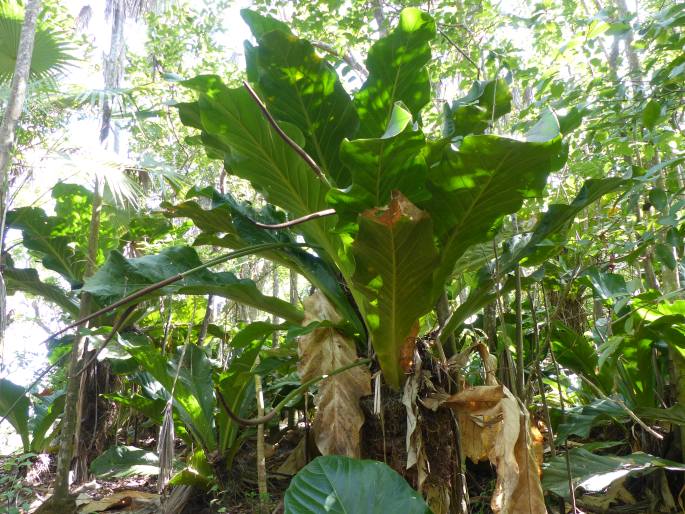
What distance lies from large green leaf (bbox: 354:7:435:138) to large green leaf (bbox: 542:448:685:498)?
150 centimetres

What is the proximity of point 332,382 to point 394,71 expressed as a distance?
1.28 meters

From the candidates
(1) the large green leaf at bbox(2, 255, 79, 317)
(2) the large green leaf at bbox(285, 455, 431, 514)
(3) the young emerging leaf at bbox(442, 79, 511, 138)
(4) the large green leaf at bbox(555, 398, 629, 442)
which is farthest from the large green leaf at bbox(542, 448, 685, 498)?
(1) the large green leaf at bbox(2, 255, 79, 317)

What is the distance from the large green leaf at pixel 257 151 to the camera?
6.35ft

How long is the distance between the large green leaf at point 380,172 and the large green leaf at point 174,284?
2.60 ft

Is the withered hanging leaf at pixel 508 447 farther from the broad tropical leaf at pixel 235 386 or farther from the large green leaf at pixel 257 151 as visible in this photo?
the broad tropical leaf at pixel 235 386

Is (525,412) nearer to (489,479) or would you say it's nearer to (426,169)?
(426,169)

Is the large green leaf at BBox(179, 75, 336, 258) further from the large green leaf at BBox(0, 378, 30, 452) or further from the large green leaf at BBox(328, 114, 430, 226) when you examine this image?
the large green leaf at BBox(0, 378, 30, 452)

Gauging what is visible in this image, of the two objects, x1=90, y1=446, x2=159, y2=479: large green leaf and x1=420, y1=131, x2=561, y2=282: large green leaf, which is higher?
x1=420, y1=131, x2=561, y2=282: large green leaf

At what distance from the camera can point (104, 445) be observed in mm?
4121

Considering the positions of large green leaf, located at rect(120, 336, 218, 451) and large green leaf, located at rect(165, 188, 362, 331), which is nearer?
large green leaf, located at rect(165, 188, 362, 331)

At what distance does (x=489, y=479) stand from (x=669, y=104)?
1.91 m

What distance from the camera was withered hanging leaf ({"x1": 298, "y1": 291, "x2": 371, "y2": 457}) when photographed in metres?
1.91

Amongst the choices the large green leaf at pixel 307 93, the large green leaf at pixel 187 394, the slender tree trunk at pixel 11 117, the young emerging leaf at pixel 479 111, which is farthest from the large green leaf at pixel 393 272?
the slender tree trunk at pixel 11 117

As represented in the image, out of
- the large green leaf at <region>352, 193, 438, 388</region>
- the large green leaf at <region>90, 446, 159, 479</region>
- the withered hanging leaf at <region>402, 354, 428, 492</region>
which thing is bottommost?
the large green leaf at <region>90, 446, 159, 479</region>
